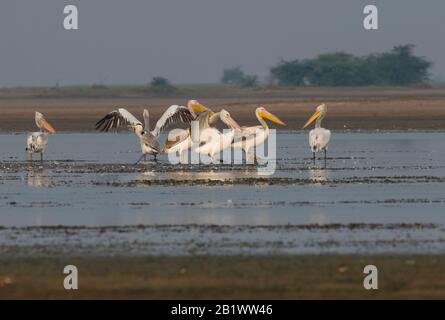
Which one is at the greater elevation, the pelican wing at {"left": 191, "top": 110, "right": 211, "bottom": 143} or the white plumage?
the pelican wing at {"left": 191, "top": 110, "right": 211, "bottom": 143}

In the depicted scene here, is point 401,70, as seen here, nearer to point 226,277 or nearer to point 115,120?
point 115,120

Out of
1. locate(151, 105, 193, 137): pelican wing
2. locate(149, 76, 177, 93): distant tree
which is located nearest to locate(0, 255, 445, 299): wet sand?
locate(151, 105, 193, 137): pelican wing

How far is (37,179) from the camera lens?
53.3ft

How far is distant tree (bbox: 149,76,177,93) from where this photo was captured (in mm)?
61844

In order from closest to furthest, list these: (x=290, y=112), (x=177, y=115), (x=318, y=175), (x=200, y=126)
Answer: (x=318, y=175) → (x=200, y=126) → (x=177, y=115) → (x=290, y=112)

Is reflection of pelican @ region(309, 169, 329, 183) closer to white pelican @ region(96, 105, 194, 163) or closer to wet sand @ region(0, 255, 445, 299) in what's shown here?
white pelican @ region(96, 105, 194, 163)

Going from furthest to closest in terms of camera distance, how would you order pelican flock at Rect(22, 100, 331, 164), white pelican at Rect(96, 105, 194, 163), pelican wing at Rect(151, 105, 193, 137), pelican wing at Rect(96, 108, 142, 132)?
pelican wing at Rect(151, 105, 193, 137), pelican wing at Rect(96, 108, 142, 132), white pelican at Rect(96, 105, 194, 163), pelican flock at Rect(22, 100, 331, 164)

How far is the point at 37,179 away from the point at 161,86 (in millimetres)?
49047

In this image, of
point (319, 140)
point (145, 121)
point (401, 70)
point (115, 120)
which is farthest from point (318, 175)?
point (401, 70)

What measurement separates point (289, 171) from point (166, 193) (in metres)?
3.42

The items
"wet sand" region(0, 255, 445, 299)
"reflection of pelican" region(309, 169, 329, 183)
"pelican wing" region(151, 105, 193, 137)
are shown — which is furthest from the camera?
"pelican wing" region(151, 105, 193, 137)

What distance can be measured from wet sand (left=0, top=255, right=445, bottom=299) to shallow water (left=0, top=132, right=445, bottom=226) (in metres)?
2.28

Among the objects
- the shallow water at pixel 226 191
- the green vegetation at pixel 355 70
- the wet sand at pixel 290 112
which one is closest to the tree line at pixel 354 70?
the green vegetation at pixel 355 70

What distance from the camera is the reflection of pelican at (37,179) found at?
15359 millimetres
